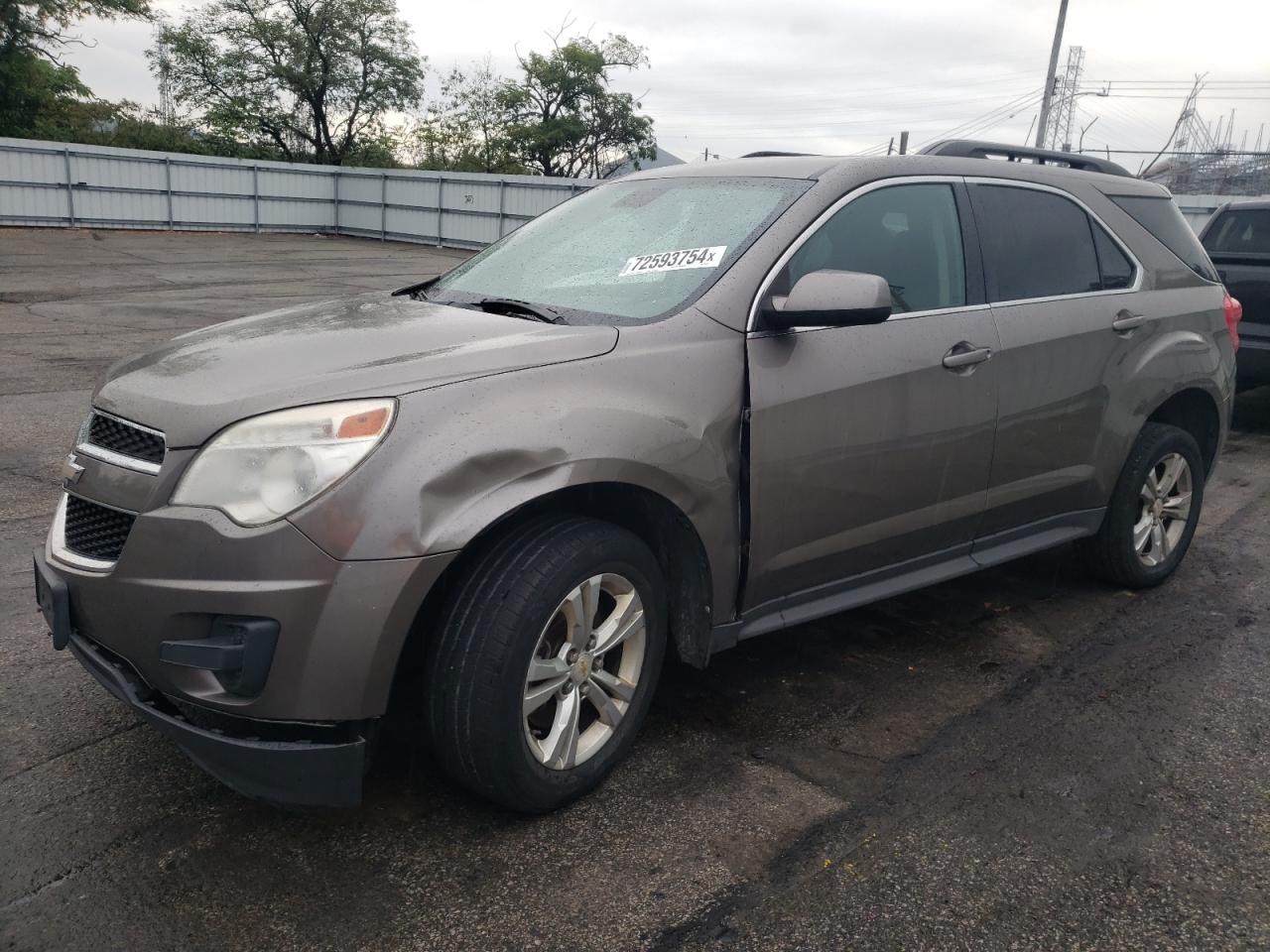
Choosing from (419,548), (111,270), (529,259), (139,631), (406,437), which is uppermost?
(529,259)

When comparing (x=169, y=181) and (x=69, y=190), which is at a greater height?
(x=169, y=181)

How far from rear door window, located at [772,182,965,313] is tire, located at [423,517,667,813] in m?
1.09

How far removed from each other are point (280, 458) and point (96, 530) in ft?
1.87

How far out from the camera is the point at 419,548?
2.40m

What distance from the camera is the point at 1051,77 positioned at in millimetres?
29297

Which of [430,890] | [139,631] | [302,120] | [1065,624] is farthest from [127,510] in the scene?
[302,120]

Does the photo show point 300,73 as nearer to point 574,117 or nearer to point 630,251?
point 574,117

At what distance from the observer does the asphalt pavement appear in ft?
7.98

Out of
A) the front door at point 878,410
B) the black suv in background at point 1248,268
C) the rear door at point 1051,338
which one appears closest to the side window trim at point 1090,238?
the rear door at point 1051,338

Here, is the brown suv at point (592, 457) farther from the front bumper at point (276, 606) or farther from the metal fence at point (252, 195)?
the metal fence at point (252, 195)

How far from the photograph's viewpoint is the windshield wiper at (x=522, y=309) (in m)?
3.15

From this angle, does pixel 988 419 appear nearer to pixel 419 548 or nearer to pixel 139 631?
pixel 419 548

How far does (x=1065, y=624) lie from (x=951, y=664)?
730mm

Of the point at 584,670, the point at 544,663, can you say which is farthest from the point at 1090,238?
the point at 544,663
